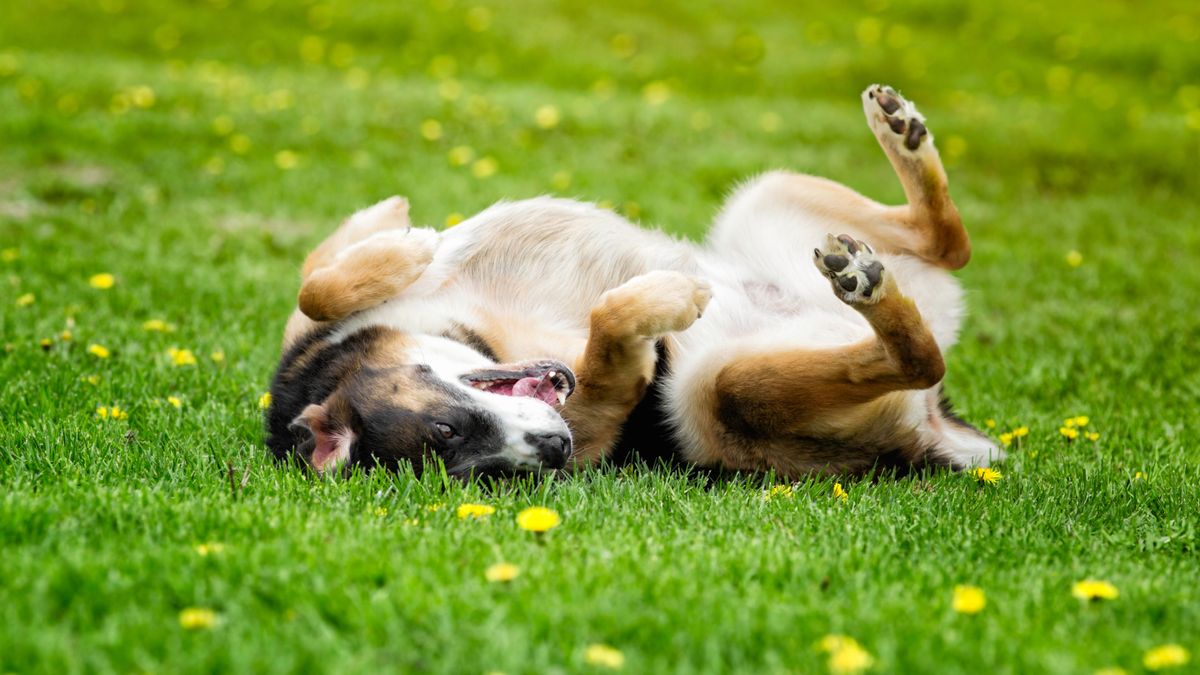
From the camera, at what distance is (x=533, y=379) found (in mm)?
3535

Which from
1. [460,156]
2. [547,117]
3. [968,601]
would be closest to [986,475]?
[968,601]

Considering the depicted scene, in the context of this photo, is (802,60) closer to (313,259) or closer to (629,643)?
(313,259)

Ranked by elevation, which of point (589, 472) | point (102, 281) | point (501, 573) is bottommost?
point (589, 472)

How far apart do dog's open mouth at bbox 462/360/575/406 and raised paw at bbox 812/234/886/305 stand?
852 millimetres

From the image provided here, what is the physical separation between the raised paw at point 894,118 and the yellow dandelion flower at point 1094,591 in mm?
Answer: 2051

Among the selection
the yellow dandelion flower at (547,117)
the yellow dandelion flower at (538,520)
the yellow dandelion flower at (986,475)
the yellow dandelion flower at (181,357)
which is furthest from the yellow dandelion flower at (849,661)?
the yellow dandelion flower at (547,117)

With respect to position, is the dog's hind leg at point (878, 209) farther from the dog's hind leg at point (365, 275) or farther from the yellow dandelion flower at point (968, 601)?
the yellow dandelion flower at point (968, 601)

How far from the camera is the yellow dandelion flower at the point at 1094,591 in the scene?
244cm

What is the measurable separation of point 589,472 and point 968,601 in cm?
140

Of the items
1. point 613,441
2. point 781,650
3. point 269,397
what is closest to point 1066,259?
point 613,441

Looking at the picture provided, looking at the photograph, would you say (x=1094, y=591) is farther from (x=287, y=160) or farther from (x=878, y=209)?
(x=287, y=160)

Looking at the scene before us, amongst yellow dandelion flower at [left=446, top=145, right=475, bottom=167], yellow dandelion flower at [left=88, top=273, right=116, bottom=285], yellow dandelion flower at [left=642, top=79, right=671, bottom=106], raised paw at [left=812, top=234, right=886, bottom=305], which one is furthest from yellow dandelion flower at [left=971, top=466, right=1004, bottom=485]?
yellow dandelion flower at [left=642, top=79, right=671, bottom=106]

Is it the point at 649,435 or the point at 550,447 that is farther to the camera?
the point at 649,435

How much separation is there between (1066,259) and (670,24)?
848cm
